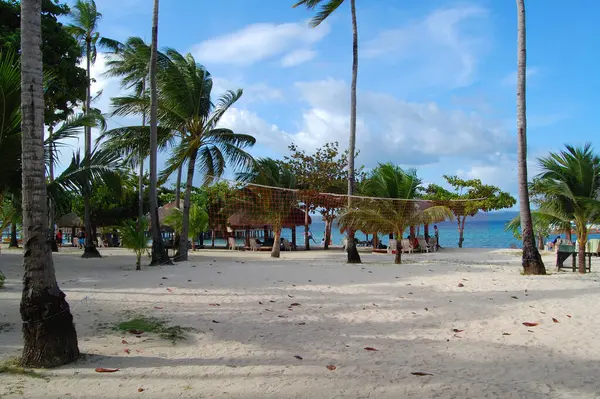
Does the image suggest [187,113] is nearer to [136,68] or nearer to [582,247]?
[136,68]

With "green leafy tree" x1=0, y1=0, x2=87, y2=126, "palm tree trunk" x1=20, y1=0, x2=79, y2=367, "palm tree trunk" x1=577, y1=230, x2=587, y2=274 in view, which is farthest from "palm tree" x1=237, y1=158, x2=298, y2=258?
"palm tree trunk" x1=20, y1=0, x2=79, y2=367

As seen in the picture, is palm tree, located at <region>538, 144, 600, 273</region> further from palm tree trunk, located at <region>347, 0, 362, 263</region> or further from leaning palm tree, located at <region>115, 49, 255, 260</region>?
leaning palm tree, located at <region>115, 49, 255, 260</region>

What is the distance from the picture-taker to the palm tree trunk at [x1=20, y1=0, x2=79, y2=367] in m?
3.84

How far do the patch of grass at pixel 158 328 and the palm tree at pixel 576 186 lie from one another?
9.44m

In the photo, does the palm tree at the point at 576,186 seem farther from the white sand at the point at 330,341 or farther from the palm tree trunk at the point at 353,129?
the palm tree trunk at the point at 353,129

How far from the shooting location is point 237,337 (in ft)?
15.9

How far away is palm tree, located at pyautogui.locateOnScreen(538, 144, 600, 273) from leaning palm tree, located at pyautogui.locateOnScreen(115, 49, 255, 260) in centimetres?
881

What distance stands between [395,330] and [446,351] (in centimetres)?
83

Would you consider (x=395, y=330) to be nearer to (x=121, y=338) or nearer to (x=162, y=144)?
(x=121, y=338)

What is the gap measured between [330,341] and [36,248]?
9.40 ft

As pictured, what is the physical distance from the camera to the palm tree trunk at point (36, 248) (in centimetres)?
384

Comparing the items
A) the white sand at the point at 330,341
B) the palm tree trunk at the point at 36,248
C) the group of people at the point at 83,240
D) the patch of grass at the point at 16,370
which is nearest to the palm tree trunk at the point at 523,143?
the white sand at the point at 330,341

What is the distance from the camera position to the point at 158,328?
510 cm

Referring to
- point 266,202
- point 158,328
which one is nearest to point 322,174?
point 266,202
